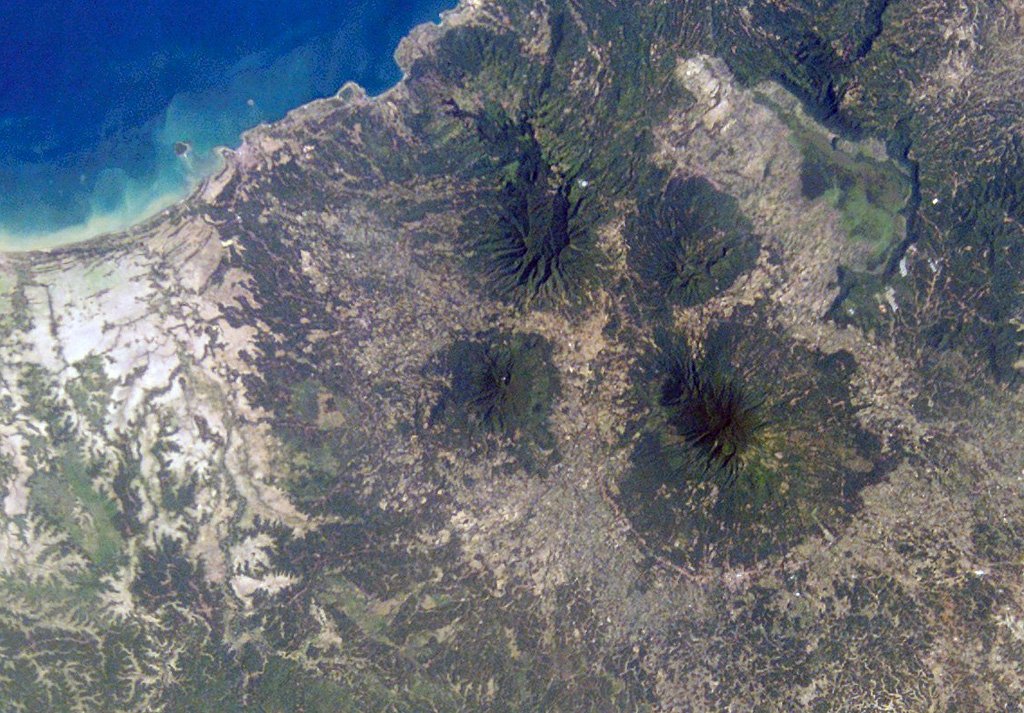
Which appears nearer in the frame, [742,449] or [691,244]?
[742,449]

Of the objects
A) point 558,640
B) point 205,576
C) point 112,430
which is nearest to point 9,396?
point 112,430

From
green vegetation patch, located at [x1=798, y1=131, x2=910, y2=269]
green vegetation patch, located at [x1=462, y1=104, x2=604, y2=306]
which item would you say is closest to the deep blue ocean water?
green vegetation patch, located at [x1=462, y1=104, x2=604, y2=306]

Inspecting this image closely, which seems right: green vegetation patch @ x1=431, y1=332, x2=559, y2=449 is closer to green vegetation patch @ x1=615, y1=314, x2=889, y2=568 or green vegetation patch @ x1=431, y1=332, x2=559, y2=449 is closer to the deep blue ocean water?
green vegetation patch @ x1=615, y1=314, x2=889, y2=568

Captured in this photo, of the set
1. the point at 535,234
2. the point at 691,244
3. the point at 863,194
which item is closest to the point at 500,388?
the point at 535,234

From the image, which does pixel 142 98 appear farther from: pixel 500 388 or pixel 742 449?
pixel 742 449

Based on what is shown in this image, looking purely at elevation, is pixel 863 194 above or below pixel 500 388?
above

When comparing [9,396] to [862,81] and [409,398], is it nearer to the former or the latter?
[409,398]

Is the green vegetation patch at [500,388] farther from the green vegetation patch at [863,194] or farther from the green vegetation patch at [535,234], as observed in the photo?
the green vegetation patch at [863,194]

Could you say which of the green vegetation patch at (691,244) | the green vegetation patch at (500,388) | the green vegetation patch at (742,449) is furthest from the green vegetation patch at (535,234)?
the green vegetation patch at (742,449)
